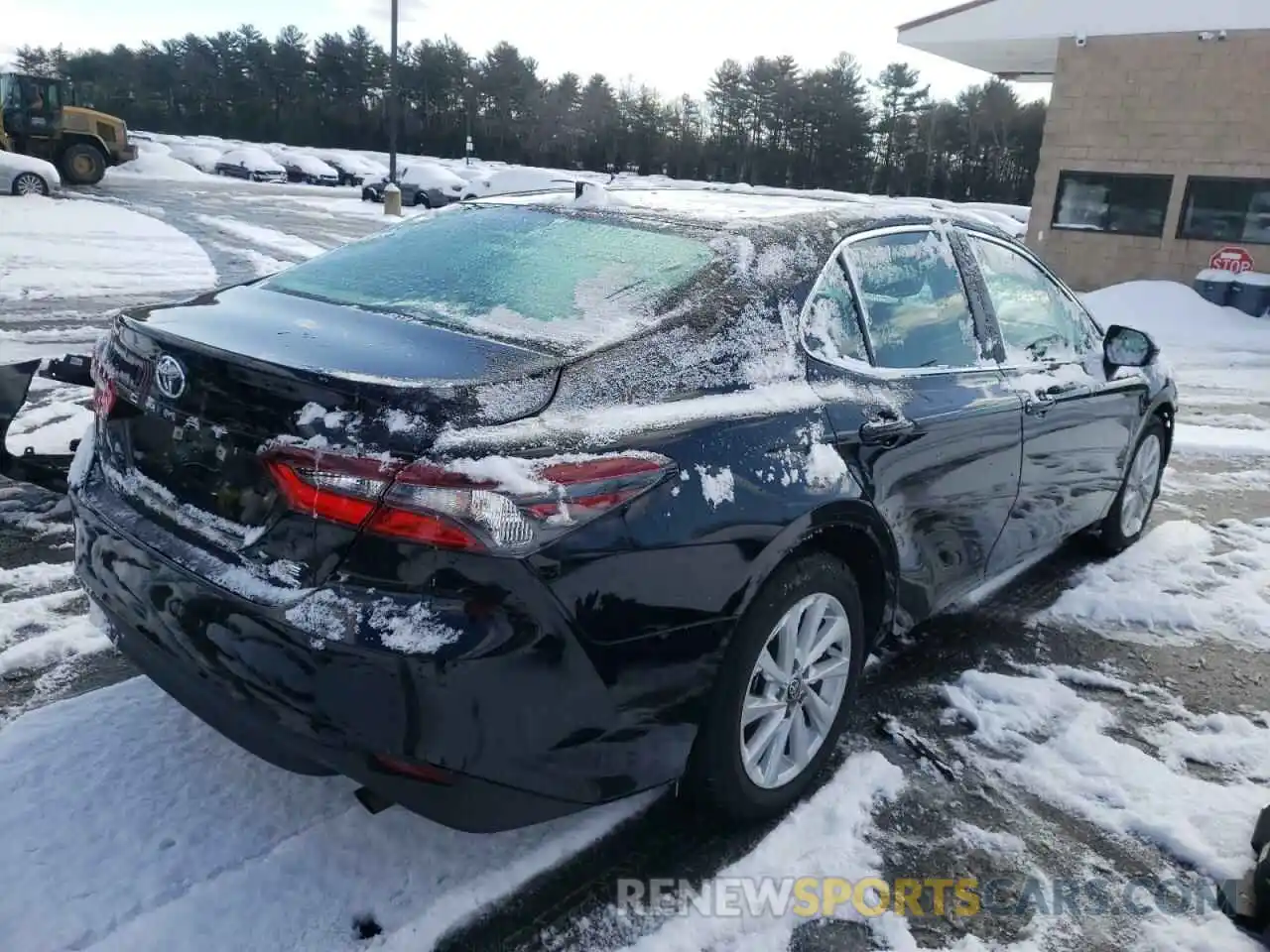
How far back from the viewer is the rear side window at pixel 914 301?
304cm

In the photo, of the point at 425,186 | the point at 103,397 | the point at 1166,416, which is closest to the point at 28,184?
the point at 425,186

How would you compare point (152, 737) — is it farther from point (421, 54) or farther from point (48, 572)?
point (421, 54)

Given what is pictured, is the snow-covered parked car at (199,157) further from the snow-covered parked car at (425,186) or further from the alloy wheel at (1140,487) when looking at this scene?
the alloy wheel at (1140,487)

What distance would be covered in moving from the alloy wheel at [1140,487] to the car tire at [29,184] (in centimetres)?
2377

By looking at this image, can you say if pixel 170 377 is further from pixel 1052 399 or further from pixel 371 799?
pixel 1052 399

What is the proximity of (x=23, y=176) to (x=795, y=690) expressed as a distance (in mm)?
24406

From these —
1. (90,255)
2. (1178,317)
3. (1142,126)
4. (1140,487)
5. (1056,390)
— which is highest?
(1142,126)

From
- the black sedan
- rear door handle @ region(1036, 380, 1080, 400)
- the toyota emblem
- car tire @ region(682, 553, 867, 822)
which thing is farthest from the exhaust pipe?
rear door handle @ region(1036, 380, 1080, 400)

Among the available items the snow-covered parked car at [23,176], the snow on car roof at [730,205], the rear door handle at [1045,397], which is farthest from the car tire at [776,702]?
the snow-covered parked car at [23,176]

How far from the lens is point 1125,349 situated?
4.36 m

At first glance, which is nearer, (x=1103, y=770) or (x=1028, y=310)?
(x=1103, y=770)

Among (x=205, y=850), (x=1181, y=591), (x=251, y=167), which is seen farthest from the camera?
(x=251, y=167)

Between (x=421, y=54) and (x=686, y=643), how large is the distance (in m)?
85.2

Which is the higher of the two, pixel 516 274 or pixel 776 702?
pixel 516 274
